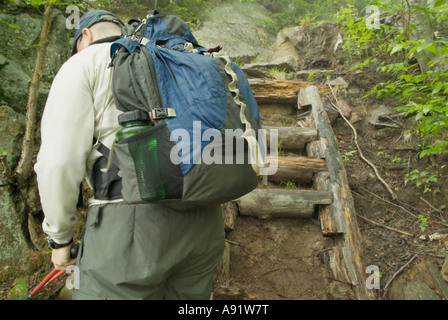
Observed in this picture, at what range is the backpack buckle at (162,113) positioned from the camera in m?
1.43

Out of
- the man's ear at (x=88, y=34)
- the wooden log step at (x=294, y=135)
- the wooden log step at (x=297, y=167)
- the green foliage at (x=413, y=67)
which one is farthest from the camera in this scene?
the wooden log step at (x=294, y=135)

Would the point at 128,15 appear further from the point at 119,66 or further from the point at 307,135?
the point at 119,66

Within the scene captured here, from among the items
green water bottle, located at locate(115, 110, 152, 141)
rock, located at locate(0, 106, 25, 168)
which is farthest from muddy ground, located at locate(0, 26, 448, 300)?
green water bottle, located at locate(115, 110, 152, 141)

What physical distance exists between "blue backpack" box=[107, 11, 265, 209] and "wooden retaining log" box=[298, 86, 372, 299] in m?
2.02

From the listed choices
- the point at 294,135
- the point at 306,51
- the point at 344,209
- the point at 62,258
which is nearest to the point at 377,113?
the point at 294,135

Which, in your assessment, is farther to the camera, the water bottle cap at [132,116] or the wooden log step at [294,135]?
the wooden log step at [294,135]

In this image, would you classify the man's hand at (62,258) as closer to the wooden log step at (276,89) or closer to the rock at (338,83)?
the wooden log step at (276,89)

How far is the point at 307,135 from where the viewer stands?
13.7 feet

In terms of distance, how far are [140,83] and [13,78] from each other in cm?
260

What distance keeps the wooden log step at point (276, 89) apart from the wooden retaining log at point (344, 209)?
2.05ft

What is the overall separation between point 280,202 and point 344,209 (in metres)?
0.75

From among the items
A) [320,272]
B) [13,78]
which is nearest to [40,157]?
[13,78]

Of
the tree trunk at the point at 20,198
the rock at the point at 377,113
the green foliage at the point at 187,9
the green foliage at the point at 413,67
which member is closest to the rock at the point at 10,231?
the tree trunk at the point at 20,198

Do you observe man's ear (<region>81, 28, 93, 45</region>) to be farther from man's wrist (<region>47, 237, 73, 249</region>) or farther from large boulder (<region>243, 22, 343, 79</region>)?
large boulder (<region>243, 22, 343, 79</region>)
